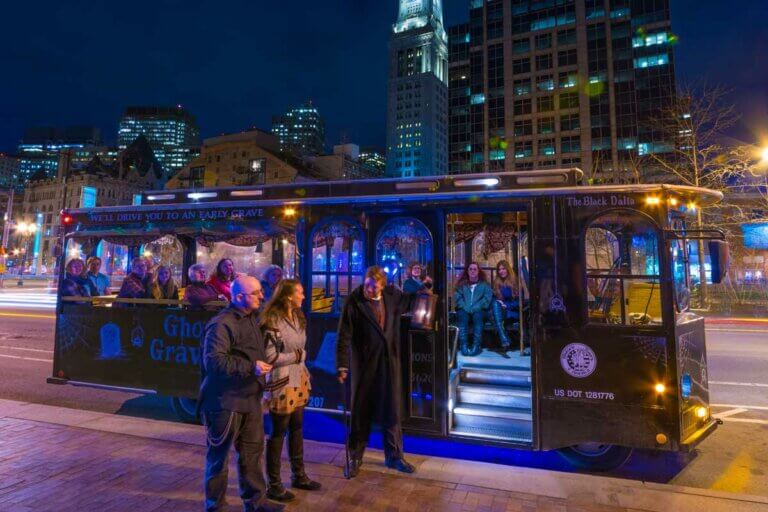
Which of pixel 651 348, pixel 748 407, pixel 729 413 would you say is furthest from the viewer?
pixel 748 407

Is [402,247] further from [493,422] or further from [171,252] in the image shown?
[171,252]

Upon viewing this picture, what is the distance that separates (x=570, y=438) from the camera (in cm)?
460

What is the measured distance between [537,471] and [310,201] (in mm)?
3906

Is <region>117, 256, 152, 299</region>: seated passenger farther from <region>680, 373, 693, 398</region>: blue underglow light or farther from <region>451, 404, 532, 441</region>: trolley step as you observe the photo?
<region>680, 373, 693, 398</region>: blue underglow light

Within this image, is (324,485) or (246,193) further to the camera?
(246,193)

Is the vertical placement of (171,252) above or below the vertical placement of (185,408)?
above

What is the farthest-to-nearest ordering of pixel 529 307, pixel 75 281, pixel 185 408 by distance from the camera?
pixel 75 281
pixel 185 408
pixel 529 307

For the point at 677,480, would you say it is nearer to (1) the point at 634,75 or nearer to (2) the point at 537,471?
(2) the point at 537,471

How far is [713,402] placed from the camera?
7406mm

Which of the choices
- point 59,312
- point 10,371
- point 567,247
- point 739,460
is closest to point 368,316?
point 567,247

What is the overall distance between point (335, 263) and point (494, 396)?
8.07 feet

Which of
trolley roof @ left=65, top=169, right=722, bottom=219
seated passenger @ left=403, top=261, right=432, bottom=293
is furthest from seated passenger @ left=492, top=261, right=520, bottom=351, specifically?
trolley roof @ left=65, top=169, right=722, bottom=219

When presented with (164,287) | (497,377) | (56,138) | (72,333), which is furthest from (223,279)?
(56,138)

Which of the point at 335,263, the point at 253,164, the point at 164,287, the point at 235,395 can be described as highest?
the point at 253,164
